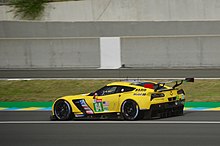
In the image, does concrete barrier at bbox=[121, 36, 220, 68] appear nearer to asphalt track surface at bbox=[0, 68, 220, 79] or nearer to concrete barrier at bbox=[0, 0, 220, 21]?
asphalt track surface at bbox=[0, 68, 220, 79]

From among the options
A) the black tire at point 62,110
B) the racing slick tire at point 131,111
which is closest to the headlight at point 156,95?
the racing slick tire at point 131,111

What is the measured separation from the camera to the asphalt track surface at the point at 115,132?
11.9 meters

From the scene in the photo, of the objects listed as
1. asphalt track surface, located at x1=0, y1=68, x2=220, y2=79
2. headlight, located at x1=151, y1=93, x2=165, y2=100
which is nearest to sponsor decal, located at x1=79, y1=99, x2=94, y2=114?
headlight, located at x1=151, y1=93, x2=165, y2=100

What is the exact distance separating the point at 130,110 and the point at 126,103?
22 centimetres

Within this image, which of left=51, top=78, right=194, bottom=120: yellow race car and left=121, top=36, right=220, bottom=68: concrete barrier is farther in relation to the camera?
left=121, top=36, right=220, bottom=68: concrete barrier

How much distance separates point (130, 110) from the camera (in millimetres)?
15391

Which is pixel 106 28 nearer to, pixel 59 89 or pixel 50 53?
pixel 50 53

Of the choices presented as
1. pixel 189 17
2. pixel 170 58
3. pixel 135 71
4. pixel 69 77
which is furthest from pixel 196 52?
pixel 189 17

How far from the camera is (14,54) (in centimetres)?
2962

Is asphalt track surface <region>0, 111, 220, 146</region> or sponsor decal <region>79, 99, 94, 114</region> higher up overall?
sponsor decal <region>79, 99, 94, 114</region>

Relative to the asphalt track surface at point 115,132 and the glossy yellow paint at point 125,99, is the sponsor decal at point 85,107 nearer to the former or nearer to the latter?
the glossy yellow paint at point 125,99

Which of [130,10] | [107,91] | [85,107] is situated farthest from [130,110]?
[130,10]

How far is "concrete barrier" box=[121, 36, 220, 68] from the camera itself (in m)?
27.1

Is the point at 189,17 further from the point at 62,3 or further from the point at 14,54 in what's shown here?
the point at 14,54
